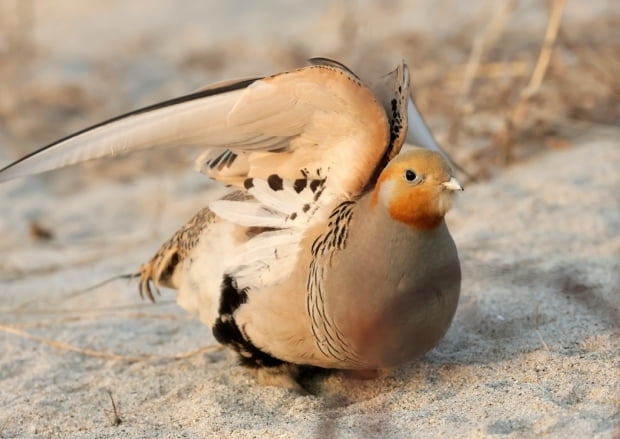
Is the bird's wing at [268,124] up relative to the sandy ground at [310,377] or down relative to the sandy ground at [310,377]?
up

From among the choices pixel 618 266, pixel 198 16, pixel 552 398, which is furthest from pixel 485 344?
pixel 198 16

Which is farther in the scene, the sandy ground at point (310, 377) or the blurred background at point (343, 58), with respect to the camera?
the blurred background at point (343, 58)

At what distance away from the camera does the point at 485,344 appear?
10.7 feet

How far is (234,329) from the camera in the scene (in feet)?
10.2

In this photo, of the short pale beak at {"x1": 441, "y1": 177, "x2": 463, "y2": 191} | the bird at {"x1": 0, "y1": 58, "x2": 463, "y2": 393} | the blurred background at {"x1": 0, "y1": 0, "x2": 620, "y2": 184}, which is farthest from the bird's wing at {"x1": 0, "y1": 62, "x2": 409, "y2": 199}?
the blurred background at {"x1": 0, "y1": 0, "x2": 620, "y2": 184}

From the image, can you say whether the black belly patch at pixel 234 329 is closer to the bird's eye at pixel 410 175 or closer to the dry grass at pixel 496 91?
the bird's eye at pixel 410 175

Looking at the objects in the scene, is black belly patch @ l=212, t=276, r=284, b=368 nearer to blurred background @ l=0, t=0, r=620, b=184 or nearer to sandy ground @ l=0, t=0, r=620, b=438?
sandy ground @ l=0, t=0, r=620, b=438

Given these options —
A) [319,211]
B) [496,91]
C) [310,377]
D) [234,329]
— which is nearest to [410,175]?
[319,211]

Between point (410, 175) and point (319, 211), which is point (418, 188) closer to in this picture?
point (410, 175)

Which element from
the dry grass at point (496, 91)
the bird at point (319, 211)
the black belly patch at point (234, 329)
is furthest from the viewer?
the dry grass at point (496, 91)

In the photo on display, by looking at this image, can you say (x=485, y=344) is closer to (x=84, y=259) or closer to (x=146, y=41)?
(x=84, y=259)

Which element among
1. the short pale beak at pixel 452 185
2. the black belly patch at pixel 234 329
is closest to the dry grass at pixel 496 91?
the black belly patch at pixel 234 329

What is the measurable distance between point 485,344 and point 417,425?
0.74 metres

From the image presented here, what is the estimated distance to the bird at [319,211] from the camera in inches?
107
